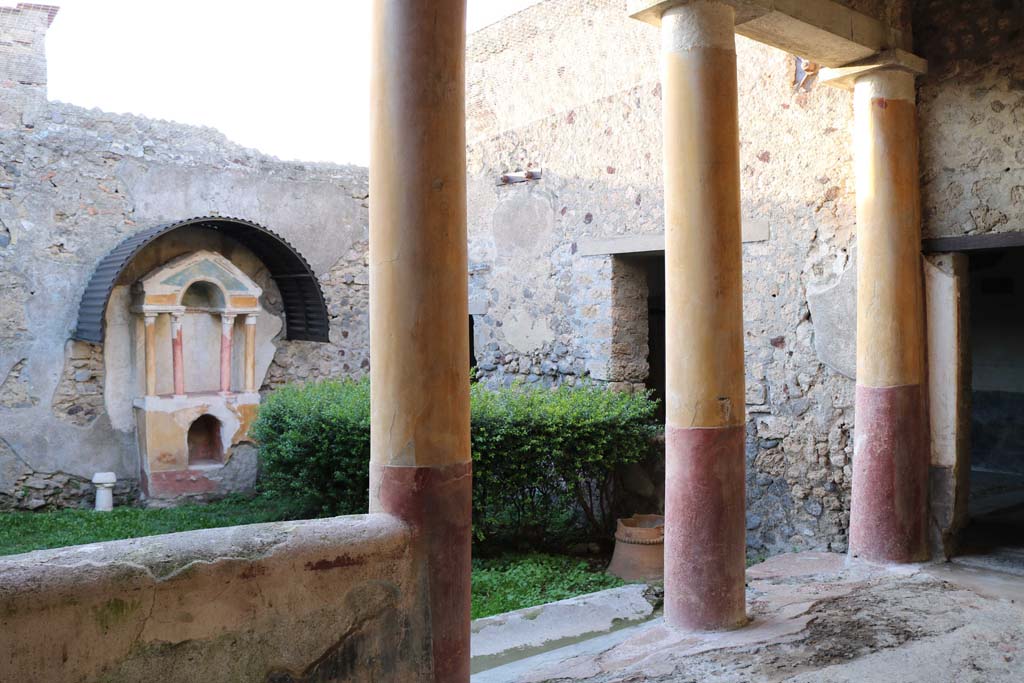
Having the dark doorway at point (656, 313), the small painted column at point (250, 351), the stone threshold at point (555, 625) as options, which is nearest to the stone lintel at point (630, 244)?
the dark doorway at point (656, 313)

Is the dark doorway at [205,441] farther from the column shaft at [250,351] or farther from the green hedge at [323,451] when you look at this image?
the green hedge at [323,451]

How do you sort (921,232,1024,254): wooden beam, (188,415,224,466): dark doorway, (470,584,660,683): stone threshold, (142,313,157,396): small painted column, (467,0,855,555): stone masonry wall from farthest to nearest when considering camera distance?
(188,415,224,466): dark doorway
(142,313,157,396): small painted column
(467,0,855,555): stone masonry wall
(921,232,1024,254): wooden beam
(470,584,660,683): stone threshold

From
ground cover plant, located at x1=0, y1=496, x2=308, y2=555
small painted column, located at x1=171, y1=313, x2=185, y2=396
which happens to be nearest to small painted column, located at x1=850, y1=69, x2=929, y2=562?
ground cover plant, located at x1=0, y1=496, x2=308, y2=555

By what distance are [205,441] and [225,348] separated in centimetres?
103

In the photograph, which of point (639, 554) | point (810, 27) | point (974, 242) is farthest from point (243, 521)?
point (974, 242)

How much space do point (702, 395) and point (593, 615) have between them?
1683mm

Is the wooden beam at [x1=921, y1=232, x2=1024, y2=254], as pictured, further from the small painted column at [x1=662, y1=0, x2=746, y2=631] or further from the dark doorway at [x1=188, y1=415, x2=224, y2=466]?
the dark doorway at [x1=188, y1=415, x2=224, y2=466]

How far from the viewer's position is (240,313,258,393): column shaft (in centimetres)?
891

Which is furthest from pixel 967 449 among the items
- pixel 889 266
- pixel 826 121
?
pixel 826 121

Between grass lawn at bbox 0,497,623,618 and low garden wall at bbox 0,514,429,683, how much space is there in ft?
8.60

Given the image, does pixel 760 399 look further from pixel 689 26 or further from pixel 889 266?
pixel 689 26

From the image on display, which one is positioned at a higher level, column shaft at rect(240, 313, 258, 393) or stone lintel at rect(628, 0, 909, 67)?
stone lintel at rect(628, 0, 909, 67)

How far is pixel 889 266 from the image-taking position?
17.3ft

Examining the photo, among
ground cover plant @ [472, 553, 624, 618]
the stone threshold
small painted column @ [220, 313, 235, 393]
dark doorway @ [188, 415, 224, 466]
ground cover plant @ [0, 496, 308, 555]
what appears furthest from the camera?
dark doorway @ [188, 415, 224, 466]
